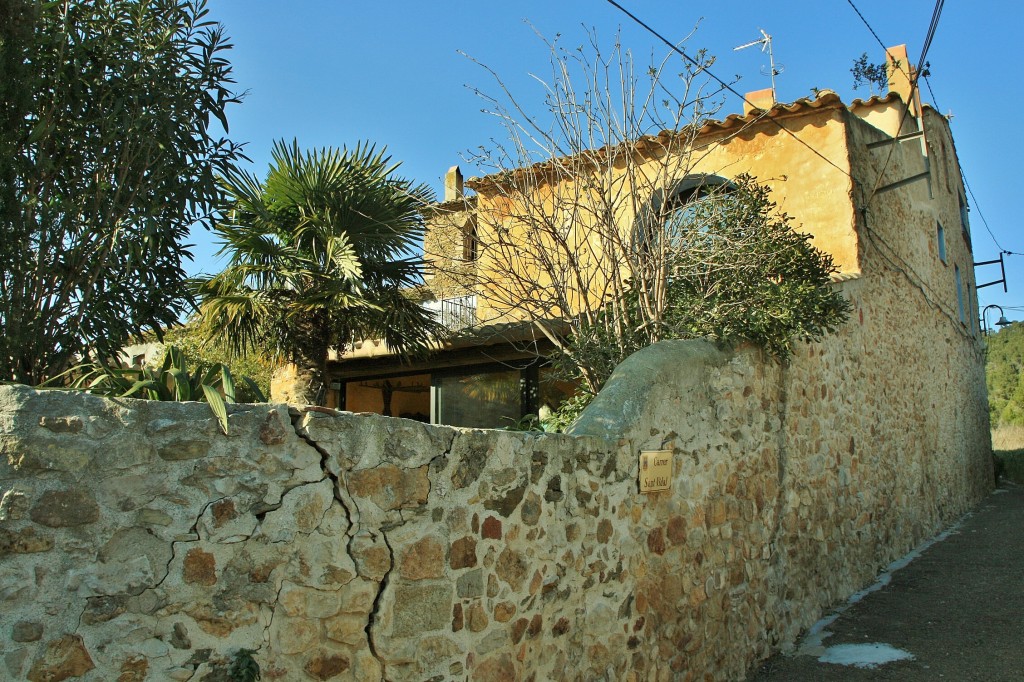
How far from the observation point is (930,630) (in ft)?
21.0

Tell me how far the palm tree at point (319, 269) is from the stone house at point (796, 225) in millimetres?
597

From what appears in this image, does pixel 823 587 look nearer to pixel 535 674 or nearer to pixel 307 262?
pixel 535 674

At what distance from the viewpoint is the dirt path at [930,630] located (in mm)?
5422

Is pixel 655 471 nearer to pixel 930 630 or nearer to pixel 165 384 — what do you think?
pixel 165 384

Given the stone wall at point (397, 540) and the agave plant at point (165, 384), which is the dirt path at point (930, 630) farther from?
the agave plant at point (165, 384)

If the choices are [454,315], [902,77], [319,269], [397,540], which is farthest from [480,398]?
[902,77]

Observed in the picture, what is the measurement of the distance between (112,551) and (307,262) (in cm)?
657

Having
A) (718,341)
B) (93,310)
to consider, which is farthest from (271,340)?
(718,341)

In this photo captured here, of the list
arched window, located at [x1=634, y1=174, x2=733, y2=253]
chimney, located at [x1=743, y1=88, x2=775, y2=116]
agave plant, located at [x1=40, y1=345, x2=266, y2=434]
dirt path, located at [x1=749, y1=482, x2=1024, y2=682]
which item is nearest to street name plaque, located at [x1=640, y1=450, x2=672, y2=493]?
dirt path, located at [x1=749, y1=482, x2=1024, y2=682]

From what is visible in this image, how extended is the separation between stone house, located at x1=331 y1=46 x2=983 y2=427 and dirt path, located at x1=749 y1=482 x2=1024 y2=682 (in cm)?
255

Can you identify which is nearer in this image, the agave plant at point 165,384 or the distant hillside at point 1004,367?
the agave plant at point 165,384

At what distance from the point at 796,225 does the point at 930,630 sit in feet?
16.8

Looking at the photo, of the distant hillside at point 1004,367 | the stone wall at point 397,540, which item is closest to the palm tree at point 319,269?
the stone wall at point 397,540

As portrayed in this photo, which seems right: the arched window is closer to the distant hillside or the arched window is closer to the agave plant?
the agave plant
